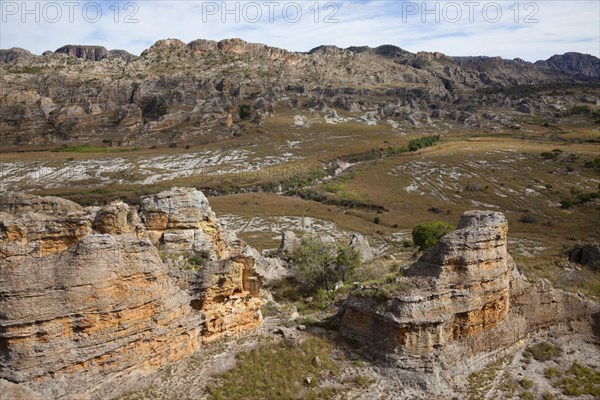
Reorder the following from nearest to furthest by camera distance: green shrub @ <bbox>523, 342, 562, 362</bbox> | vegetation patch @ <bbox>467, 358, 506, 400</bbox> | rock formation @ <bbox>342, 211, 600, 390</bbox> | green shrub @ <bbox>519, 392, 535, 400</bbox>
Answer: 1. vegetation patch @ <bbox>467, 358, 506, 400</bbox>
2. rock formation @ <bbox>342, 211, 600, 390</bbox>
3. green shrub @ <bbox>519, 392, 535, 400</bbox>
4. green shrub @ <bbox>523, 342, 562, 362</bbox>

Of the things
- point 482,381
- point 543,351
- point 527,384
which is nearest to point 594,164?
point 543,351

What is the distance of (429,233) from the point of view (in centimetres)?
4181

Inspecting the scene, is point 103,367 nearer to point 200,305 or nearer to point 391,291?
point 200,305

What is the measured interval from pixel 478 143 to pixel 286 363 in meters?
136

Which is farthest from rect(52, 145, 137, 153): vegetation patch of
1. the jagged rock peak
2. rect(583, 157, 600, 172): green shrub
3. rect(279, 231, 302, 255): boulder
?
the jagged rock peak

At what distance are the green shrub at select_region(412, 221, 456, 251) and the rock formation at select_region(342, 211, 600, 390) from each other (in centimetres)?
1893

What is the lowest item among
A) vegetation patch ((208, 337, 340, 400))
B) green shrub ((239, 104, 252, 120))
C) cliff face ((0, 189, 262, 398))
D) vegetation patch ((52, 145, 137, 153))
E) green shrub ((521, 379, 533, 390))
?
green shrub ((521, 379, 533, 390))

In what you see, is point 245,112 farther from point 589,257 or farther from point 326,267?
point 589,257

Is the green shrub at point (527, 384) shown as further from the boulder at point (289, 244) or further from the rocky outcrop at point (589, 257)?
the boulder at point (289, 244)

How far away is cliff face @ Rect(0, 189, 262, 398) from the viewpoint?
14.1 meters

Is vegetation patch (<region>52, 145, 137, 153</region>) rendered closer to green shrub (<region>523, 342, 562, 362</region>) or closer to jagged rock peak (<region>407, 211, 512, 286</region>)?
jagged rock peak (<region>407, 211, 512, 286</region>)

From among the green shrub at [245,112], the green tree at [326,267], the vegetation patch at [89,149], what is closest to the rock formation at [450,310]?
the green tree at [326,267]

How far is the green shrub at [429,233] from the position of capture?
40250 millimetres

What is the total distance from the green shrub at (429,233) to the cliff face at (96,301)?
23415 mm
